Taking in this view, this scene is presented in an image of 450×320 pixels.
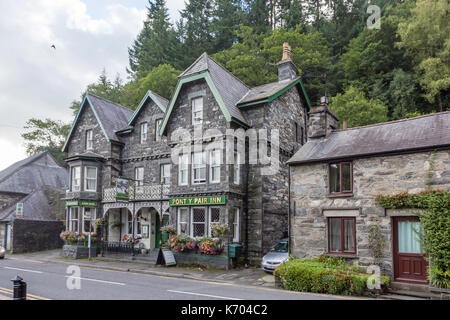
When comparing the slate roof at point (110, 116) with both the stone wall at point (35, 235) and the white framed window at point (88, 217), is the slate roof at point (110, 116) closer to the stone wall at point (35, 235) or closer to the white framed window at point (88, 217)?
the white framed window at point (88, 217)

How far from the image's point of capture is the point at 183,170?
70.3ft

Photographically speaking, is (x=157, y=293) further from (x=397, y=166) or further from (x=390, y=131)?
(x=390, y=131)

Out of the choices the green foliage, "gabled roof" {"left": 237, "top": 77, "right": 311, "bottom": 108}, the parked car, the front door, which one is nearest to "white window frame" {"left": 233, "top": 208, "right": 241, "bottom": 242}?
the parked car

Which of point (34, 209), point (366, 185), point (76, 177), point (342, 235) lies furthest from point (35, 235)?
point (366, 185)

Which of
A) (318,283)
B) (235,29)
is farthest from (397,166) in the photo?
(235,29)

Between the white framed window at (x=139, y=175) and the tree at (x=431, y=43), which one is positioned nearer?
the white framed window at (x=139, y=175)

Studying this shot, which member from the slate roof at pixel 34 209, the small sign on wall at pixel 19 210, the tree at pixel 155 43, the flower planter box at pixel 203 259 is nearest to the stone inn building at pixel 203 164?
the flower planter box at pixel 203 259

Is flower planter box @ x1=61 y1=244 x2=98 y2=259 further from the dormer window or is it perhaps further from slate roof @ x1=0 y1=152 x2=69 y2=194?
the dormer window

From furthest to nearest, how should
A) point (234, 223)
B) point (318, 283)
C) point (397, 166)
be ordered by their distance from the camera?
point (234, 223) < point (397, 166) < point (318, 283)

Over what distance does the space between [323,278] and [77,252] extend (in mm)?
18557

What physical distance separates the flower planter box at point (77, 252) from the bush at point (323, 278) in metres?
16.6

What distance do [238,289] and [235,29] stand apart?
3574cm

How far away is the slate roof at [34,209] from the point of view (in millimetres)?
31094

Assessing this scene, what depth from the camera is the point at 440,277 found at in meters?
12.0
